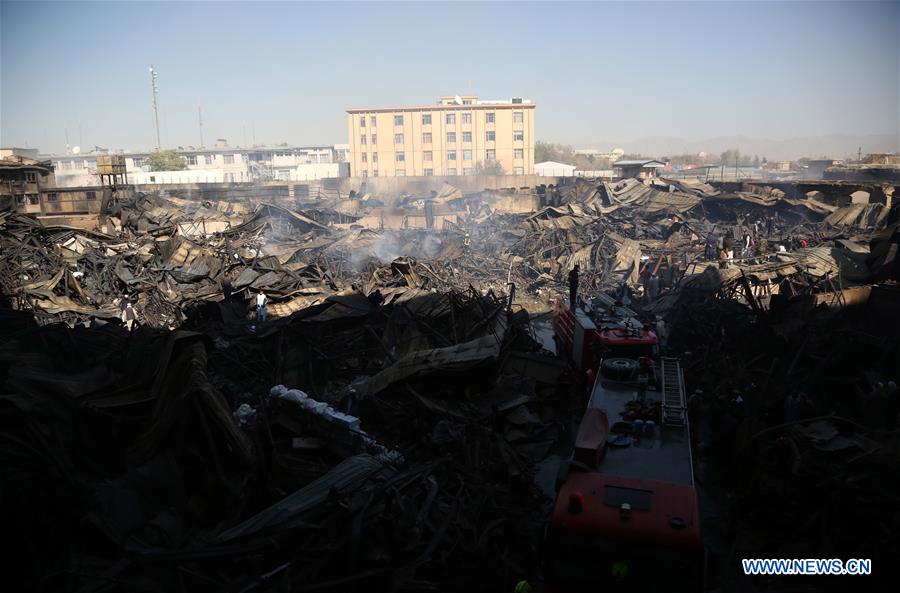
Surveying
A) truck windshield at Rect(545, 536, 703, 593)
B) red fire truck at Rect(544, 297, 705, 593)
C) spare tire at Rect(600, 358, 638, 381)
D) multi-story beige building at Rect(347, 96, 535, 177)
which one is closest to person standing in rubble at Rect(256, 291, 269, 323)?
spare tire at Rect(600, 358, 638, 381)

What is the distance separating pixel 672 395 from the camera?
765 cm

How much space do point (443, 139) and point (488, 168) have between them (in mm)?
6154

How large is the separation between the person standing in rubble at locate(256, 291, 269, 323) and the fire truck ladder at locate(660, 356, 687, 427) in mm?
10598

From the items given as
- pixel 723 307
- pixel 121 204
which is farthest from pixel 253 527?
pixel 121 204

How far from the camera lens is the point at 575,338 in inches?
478

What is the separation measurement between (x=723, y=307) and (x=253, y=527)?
12.6 meters

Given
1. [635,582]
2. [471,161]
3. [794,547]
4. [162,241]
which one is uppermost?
[471,161]

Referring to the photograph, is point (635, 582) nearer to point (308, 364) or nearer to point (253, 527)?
point (253, 527)

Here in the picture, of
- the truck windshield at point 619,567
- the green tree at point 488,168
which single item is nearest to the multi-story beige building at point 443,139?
the green tree at point 488,168

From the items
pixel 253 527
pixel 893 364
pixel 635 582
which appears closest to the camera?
pixel 635 582

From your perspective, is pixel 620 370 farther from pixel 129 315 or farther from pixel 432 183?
pixel 432 183

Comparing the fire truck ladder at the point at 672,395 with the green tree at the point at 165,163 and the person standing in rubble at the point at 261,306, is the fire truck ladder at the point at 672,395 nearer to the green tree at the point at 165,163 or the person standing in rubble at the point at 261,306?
the person standing in rubble at the point at 261,306

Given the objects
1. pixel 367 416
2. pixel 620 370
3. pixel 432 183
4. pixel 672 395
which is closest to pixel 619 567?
pixel 672 395

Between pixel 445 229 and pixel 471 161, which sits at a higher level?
pixel 471 161
